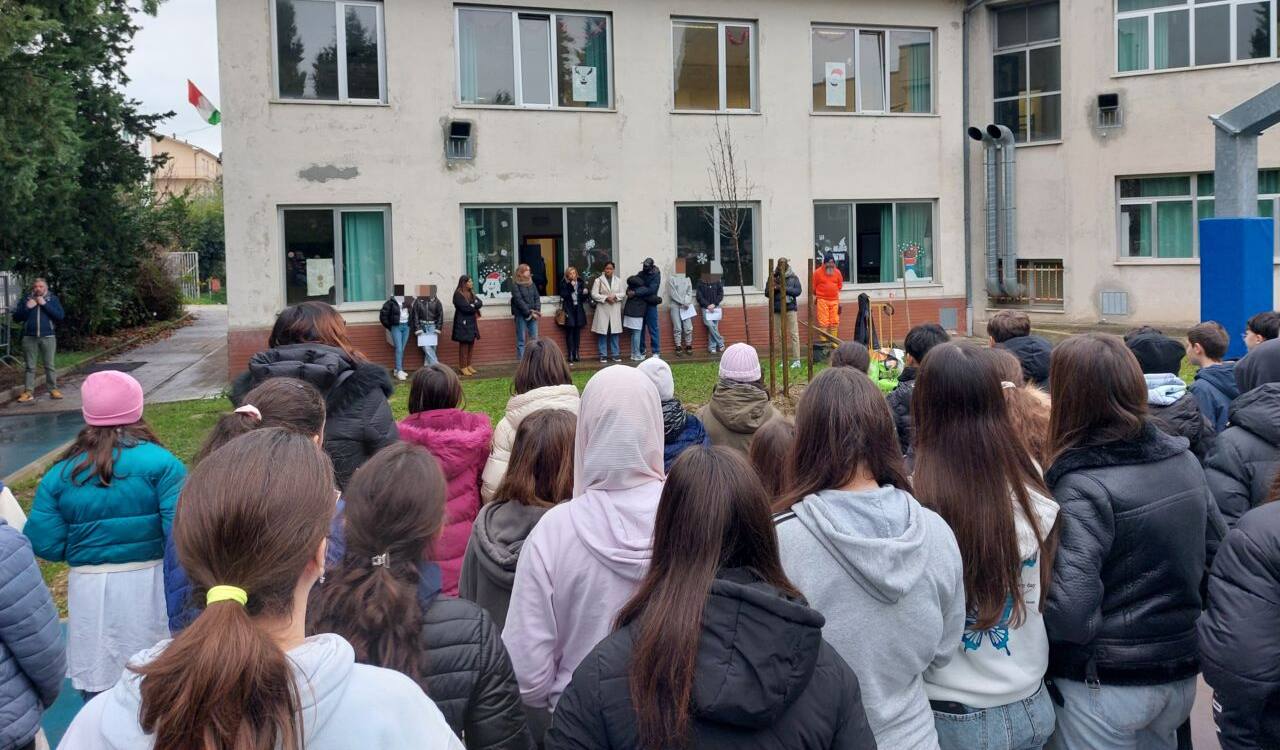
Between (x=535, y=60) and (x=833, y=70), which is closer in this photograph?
(x=535, y=60)

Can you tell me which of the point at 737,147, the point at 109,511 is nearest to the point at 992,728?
the point at 109,511

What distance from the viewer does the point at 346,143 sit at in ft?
60.5

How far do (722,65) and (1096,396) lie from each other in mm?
18653

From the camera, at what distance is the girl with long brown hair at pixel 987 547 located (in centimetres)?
311

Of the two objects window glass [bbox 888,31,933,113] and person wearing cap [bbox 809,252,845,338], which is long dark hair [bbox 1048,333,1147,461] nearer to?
person wearing cap [bbox 809,252,845,338]

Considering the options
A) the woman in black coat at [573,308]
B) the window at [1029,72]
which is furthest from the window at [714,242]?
the window at [1029,72]

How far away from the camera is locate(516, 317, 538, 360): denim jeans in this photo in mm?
19203

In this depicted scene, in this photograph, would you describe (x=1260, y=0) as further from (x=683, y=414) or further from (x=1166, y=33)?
(x=683, y=414)

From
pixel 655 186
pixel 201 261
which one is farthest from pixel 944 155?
pixel 201 261

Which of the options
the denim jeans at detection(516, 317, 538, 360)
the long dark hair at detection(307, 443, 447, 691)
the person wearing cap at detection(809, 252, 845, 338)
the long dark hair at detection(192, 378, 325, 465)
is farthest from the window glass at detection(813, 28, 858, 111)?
the long dark hair at detection(307, 443, 447, 691)

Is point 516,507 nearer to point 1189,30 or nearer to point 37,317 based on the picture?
point 37,317

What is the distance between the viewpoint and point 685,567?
92.1 inches

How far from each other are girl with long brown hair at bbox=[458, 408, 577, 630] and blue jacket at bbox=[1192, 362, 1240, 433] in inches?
155

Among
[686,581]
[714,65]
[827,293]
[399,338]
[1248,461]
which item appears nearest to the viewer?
[686,581]
